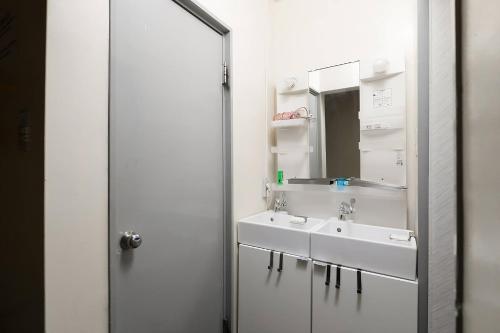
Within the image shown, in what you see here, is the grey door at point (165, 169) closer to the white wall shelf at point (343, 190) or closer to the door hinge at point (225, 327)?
the door hinge at point (225, 327)

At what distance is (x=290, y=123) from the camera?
1809 millimetres

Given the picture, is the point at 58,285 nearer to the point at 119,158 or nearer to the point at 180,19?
the point at 119,158

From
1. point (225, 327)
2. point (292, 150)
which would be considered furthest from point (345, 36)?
point (225, 327)

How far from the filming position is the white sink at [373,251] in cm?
112

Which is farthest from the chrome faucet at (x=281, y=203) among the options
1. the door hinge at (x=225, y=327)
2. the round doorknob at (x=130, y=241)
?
the round doorknob at (x=130, y=241)

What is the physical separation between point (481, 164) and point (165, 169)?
110 centimetres

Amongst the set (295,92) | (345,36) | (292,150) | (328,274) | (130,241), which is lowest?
(328,274)

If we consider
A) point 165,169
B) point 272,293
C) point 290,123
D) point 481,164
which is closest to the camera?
point 481,164

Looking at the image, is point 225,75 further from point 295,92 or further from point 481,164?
point 481,164

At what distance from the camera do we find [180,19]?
1251 mm

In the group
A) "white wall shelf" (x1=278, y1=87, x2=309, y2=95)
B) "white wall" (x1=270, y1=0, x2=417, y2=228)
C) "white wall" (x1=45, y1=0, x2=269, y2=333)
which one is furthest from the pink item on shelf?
"white wall" (x1=45, y1=0, x2=269, y2=333)

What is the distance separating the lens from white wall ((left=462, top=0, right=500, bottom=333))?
26cm

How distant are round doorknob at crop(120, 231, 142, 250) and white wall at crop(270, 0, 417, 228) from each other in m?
1.45

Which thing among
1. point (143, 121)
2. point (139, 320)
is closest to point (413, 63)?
point (143, 121)
